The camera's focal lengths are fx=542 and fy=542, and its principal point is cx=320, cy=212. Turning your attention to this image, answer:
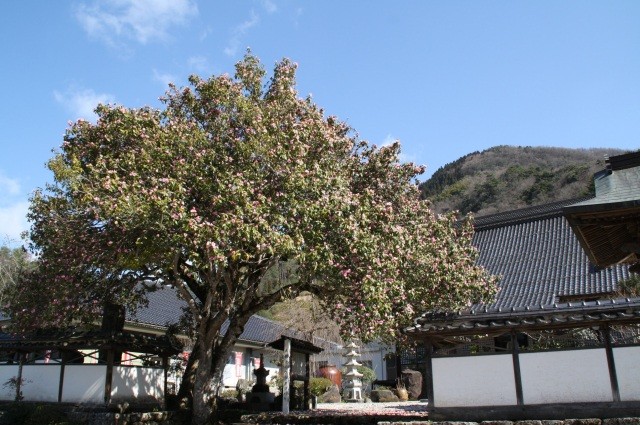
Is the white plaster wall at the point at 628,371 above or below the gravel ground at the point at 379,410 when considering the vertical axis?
above

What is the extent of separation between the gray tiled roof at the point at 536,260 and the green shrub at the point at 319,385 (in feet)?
33.6

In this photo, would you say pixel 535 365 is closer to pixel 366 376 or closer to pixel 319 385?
pixel 319 385

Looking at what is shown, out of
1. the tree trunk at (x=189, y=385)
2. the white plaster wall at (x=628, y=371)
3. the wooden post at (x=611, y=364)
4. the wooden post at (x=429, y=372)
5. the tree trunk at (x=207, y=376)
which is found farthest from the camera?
the tree trunk at (x=189, y=385)

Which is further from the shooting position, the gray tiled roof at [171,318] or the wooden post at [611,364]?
the gray tiled roof at [171,318]

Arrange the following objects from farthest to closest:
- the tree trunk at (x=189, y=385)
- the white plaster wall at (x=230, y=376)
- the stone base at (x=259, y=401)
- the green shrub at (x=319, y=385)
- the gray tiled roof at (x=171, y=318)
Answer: the white plaster wall at (x=230, y=376)
the green shrub at (x=319, y=385)
the gray tiled roof at (x=171, y=318)
the stone base at (x=259, y=401)
the tree trunk at (x=189, y=385)

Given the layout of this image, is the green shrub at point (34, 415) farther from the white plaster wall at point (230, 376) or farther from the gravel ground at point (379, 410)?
the white plaster wall at point (230, 376)

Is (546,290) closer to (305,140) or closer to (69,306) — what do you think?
(305,140)

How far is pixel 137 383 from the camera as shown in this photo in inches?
706

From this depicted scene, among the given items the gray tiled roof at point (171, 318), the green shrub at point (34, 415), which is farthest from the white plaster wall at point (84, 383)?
the gray tiled roof at point (171, 318)

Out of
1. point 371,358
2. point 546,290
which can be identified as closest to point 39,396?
point 546,290

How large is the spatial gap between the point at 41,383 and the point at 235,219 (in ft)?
37.4

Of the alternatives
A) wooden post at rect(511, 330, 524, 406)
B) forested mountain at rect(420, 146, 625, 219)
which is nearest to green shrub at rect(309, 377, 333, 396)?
wooden post at rect(511, 330, 524, 406)

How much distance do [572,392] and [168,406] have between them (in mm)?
12309

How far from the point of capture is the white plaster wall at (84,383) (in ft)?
54.9
